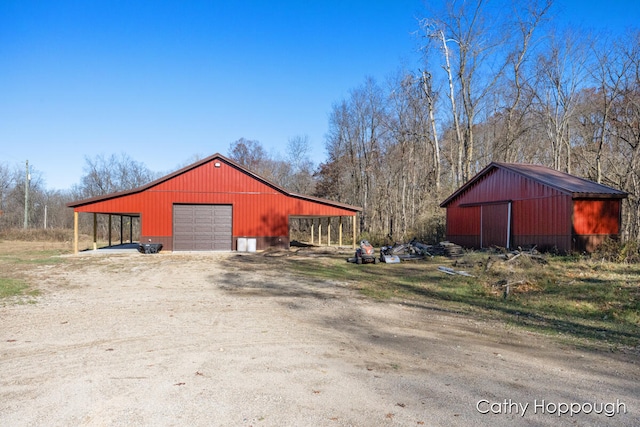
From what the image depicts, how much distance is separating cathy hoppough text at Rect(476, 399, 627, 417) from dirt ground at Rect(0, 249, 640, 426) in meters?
0.02

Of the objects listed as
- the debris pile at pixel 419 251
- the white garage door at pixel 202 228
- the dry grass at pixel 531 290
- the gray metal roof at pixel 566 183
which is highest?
the gray metal roof at pixel 566 183

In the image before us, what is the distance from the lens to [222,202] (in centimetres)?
2378

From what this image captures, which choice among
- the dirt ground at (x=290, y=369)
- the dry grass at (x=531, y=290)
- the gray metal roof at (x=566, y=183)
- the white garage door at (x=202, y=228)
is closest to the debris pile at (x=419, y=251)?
the dry grass at (x=531, y=290)

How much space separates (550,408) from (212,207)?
71.5 ft

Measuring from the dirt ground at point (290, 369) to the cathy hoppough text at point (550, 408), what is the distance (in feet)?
0.06

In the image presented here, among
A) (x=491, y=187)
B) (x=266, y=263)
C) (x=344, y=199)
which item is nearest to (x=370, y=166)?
(x=344, y=199)

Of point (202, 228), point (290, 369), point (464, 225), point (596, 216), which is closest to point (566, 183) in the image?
point (596, 216)

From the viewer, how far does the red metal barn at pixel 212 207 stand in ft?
75.5

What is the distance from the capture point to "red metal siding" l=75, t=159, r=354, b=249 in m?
23.0

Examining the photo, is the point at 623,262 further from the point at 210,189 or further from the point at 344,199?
the point at 344,199

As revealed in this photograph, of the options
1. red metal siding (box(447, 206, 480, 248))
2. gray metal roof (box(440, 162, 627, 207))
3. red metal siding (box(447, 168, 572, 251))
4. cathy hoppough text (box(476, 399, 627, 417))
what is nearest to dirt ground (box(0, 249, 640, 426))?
cathy hoppough text (box(476, 399, 627, 417))

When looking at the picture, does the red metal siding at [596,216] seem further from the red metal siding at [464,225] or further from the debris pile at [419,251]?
the red metal siding at [464,225]

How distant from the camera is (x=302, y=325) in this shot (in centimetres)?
699

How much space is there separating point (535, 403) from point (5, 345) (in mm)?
6498
